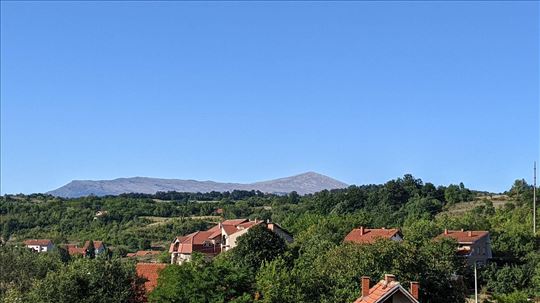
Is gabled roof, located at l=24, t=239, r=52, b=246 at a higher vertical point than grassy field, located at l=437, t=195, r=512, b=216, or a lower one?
lower

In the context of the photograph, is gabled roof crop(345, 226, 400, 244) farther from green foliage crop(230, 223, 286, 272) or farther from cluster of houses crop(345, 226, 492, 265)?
green foliage crop(230, 223, 286, 272)

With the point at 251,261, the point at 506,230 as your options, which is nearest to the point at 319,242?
the point at 251,261

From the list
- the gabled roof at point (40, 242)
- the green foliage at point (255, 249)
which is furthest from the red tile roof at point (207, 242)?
the gabled roof at point (40, 242)

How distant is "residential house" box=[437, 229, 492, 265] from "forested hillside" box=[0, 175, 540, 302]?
→ 1349 mm

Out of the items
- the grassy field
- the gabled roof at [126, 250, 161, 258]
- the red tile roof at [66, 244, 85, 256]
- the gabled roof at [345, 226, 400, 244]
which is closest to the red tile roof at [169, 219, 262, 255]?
the gabled roof at [345, 226, 400, 244]

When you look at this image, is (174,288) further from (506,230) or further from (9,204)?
(9,204)

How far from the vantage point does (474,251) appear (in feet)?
268

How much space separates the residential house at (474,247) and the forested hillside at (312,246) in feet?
4.43

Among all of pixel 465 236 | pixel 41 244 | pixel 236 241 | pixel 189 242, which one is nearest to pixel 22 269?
pixel 236 241

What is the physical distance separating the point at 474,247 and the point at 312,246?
19587 mm

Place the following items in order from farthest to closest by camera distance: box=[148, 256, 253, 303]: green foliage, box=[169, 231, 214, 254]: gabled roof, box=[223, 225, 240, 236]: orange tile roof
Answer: box=[223, 225, 240, 236]: orange tile roof, box=[169, 231, 214, 254]: gabled roof, box=[148, 256, 253, 303]: green foliage

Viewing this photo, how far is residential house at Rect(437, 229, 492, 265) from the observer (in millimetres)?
81375

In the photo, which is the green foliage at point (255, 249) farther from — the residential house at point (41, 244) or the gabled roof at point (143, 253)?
the residential house at point (41, 244)

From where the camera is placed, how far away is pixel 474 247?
8169 centimetres
